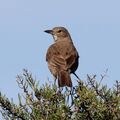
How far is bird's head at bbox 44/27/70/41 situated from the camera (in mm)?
11328

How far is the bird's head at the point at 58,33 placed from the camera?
1133 cm

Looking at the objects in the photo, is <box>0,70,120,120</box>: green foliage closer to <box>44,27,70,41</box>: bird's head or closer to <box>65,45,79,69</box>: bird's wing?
<box>65,45,79,69</box>: bird's wing

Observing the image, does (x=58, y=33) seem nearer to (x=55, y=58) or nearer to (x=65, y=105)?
(x=55, y=58)

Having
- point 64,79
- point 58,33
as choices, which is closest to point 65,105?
point 64,79

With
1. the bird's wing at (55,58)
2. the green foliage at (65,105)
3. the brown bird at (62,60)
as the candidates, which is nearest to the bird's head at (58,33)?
the brown bird at (62,60)

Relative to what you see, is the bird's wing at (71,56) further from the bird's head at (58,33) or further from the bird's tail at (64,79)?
the bird's head at (58,33)

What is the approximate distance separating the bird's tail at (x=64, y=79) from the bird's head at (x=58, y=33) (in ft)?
9.59

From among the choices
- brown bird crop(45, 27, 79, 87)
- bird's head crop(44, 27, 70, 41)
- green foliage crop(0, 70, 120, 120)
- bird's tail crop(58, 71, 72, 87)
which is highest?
bird's head crop(44, 27, 70, 41)

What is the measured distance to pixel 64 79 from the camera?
7871 mm

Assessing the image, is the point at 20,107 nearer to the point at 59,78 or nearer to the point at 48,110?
the point at 48,110

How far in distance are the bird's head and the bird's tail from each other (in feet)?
9.59

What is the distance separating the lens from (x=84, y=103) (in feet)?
17.2

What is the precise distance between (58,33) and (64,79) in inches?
146

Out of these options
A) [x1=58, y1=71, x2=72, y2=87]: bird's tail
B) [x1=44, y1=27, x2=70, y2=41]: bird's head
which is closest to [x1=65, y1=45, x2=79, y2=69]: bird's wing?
[x1=58, y1=71, x2=72, y2=87]: bird's tail
